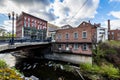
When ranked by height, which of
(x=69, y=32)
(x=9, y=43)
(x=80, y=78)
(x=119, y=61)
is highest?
(x=69, y=32)

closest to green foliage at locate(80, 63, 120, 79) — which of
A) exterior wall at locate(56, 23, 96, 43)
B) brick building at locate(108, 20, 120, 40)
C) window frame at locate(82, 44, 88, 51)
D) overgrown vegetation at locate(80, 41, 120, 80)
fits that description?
overgrown vegetation at locate(80, 41, 120, 80)

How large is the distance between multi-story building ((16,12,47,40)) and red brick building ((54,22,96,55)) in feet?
64.9

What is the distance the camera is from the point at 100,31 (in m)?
26.9

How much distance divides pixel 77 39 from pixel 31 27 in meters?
29.2

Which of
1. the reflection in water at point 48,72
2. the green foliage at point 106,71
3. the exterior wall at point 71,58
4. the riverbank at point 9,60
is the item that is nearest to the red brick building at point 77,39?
the exterior wall at point 71,58

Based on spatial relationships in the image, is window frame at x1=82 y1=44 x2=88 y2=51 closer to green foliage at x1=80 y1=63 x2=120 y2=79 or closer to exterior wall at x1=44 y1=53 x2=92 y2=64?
exterior wall at x1=44 y1=53 x2=92 y2=64

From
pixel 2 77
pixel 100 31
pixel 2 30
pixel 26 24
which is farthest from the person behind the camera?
pixel 2 30

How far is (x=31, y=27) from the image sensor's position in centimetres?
4966

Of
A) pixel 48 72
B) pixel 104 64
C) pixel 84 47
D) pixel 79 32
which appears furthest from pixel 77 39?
pixel 48 72

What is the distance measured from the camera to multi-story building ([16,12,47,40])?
155 ft

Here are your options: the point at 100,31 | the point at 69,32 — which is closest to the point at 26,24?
the point at 69,32

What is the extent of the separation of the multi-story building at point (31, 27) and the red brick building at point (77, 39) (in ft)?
64.9

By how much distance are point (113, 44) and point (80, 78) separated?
29.8 feet

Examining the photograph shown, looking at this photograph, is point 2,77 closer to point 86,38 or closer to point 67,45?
point 86,38
